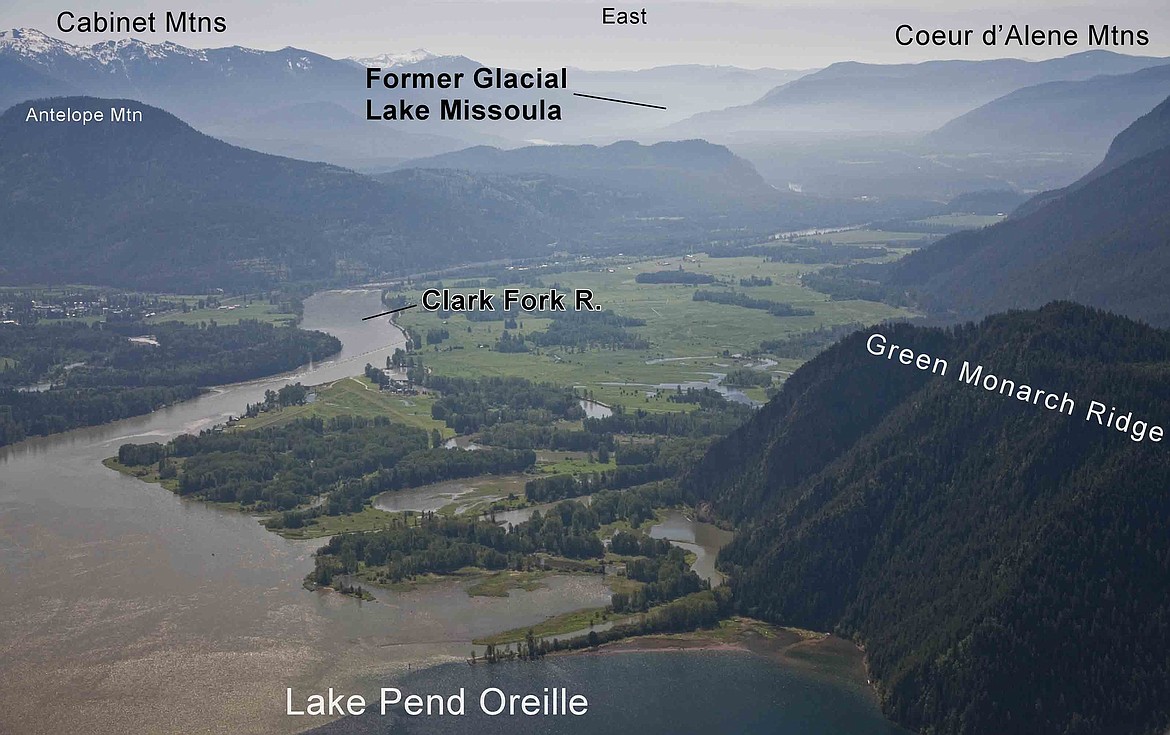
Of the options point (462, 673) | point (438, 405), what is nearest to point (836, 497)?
point (462, 673)

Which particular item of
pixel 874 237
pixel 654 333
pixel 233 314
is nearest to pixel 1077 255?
pixel 654 333

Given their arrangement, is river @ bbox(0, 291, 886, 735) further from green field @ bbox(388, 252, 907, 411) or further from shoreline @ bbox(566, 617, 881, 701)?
green field @ bbox(388, 252, 907, 411)

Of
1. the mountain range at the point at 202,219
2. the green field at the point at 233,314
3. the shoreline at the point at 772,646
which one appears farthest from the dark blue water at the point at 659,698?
the mountain range at the point at 202,219

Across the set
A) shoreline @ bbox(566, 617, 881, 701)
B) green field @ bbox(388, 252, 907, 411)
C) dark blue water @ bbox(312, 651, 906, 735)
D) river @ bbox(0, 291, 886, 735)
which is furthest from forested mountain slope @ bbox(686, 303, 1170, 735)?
green field @ bbox(388, 252, 907, 411)

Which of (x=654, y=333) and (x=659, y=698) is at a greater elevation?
(x=654, y=333)

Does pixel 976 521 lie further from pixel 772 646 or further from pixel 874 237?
pixel 874 237

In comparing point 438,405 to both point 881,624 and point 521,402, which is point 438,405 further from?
point 881,624
